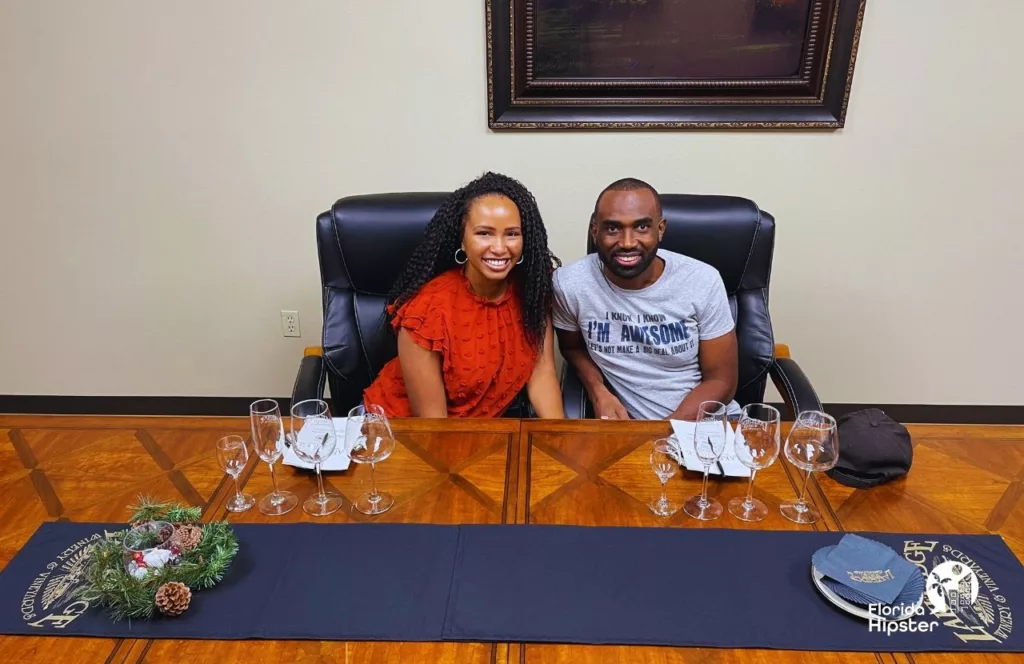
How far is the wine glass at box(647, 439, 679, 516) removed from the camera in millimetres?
1141

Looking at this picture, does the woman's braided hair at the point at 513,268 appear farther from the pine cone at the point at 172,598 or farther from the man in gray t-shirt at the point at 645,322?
the pine cone at the point at 172,598

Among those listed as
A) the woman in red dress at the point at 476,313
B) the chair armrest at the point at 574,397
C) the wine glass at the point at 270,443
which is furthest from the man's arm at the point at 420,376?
the wine glass at the point at 270,443

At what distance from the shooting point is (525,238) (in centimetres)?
169

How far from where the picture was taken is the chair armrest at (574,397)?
1.78 m

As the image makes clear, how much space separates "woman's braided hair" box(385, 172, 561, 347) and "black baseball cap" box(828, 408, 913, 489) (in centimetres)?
76

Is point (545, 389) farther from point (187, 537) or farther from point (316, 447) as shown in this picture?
point (187, 537)

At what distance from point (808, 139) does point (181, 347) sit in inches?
95.0

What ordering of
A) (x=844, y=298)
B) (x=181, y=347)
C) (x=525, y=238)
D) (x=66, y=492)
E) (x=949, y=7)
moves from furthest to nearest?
(x=181, y=347) < (x=844, y=298) < (x=949, y=7) < (x=525, y=238) < (x=66, y=492)

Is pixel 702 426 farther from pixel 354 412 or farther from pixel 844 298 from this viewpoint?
pixel 844 298

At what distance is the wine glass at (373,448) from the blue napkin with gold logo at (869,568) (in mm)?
698

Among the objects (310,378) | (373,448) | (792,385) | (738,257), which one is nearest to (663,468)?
(373,448)

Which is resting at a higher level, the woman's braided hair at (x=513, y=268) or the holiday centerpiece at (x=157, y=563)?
the woman's braided hair at (x=513, y=268)

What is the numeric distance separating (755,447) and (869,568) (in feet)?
0.83

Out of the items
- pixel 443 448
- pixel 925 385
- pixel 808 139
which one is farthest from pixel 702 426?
pixel 925 385
